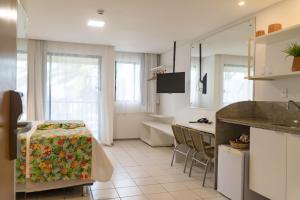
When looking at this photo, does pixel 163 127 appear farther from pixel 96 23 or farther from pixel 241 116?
pixel 96 23

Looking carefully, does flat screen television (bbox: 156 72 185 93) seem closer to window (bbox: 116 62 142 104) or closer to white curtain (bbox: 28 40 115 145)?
window (bbox: 116 62 142 104)

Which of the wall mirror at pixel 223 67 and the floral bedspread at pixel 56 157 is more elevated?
the wall mirror at pixel 223 67

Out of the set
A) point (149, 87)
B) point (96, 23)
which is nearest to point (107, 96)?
point (149, 87)

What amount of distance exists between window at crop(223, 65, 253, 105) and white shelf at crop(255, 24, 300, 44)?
661 mm

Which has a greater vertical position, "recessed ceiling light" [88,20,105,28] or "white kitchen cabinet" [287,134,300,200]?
"recessed ceiling light" [88,20,105,28]

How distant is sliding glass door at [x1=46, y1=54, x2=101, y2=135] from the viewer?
18.4 feet

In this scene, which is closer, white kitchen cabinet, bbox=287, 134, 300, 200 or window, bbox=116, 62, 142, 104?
white kitchen cabinet, bbox=287, 134, 300, 200

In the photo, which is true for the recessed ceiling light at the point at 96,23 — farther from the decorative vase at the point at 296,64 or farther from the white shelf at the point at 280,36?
the decorative vase at the point at 296,64

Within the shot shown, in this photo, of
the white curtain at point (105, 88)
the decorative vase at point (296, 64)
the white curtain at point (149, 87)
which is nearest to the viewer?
the decorative vase at point (296, 64)

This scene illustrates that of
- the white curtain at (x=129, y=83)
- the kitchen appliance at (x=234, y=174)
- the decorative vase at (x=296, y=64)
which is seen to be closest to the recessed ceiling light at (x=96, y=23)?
the white curtain at (x=129, y=83)

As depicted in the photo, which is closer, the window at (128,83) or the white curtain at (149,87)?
the window at (128,83)

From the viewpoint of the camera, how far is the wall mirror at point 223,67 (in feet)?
11.6

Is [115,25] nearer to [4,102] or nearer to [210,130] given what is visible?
[210,130]

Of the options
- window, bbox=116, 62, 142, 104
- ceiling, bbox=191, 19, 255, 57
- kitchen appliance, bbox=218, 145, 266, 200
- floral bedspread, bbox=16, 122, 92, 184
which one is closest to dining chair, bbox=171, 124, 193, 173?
kitchen appliance, bbox=218, 145, 266, 200
